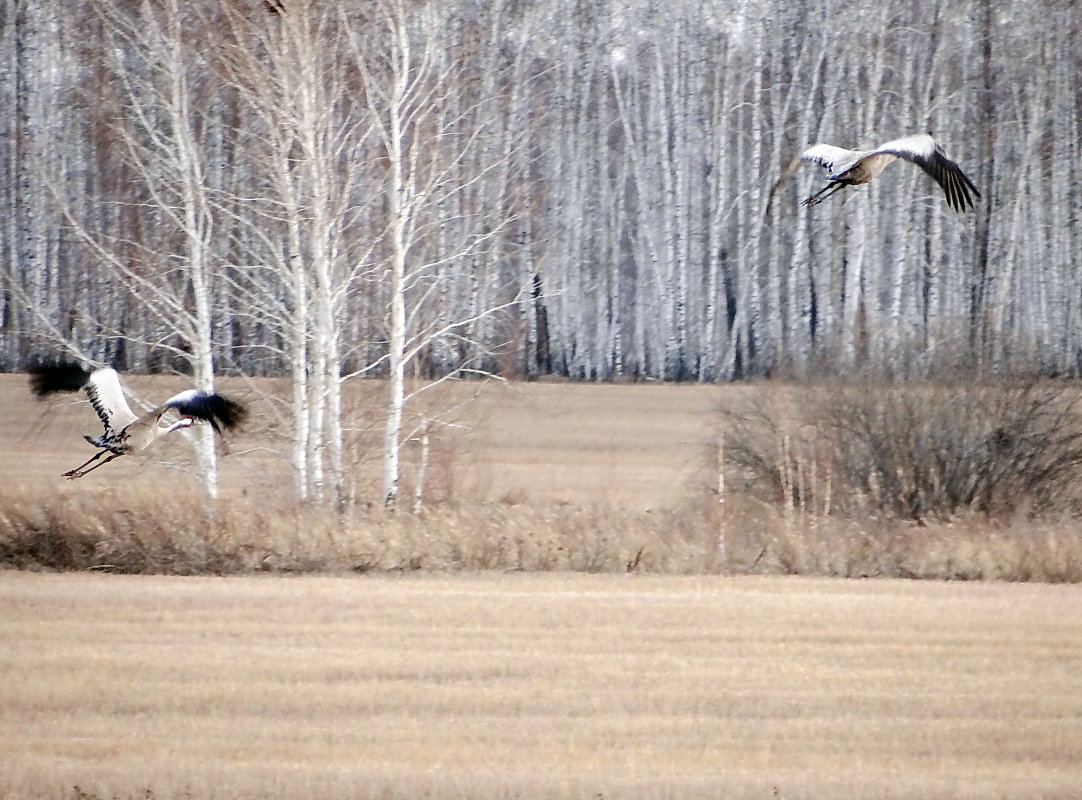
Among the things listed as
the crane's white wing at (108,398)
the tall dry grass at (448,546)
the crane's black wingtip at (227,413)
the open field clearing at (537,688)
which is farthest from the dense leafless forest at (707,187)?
the crane's black wingtip at (227,413)

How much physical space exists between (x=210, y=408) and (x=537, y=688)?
279 cm

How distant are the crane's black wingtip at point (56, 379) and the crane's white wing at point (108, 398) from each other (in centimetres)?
10

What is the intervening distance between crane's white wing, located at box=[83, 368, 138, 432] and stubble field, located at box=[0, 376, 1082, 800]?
65.5 inches

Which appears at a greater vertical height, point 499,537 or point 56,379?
point 56,379

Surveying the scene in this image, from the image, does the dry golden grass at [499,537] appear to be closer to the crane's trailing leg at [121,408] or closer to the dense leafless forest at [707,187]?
the crane's trailing leg at [121,408]

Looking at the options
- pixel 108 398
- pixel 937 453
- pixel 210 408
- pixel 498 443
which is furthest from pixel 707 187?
pixel 210 408

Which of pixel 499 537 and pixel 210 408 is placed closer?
pixel 210 408

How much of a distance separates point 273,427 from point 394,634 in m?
9.38

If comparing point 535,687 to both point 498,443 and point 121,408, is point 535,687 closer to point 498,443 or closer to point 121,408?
point 121,408

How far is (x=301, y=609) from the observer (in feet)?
44.4

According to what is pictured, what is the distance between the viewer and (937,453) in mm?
17797

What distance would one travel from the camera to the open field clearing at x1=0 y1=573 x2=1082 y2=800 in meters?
8.40

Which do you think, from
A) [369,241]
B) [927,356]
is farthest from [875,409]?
[369,241]

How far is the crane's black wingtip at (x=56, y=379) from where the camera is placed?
10.8 meters
